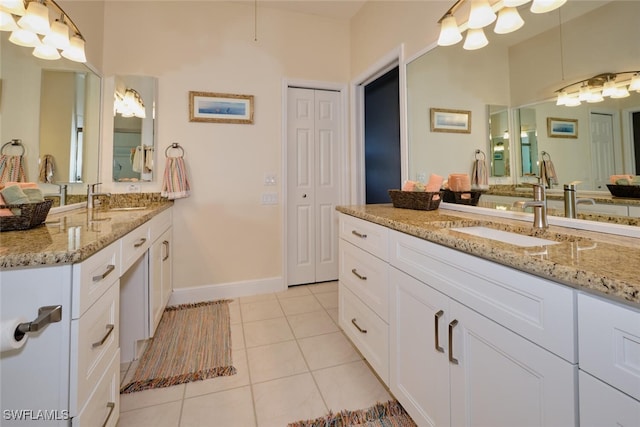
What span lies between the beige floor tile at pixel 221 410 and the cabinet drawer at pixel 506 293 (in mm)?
1056

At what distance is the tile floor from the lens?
1380 millimetres

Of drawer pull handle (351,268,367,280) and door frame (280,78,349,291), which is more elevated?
door frame (280,78,349,291)

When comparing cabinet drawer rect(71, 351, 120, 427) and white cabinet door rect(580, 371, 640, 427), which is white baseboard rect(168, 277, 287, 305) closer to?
cabinet drawer rect(71, 351, 120, 427)

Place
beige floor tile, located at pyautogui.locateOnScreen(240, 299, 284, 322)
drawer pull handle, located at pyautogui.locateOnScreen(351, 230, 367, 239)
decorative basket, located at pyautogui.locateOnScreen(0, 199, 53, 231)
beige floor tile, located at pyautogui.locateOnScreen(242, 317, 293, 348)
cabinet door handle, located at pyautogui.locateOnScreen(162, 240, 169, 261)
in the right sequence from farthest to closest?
beige floor tile, located at pyautogui.locateOnScreen(240, 299, 284, 322)
cabinet door handle, located at pyautogui.locateOnScreen(162, 240, 169, 261)
beige floor tile, located at pyautogui.locateOnScreen(242, 317, 293, 348)
drawer pull handle, located at pyautogui.locateOnScreen(351, 230, 367, 239)
decorative basket, located at pyautogui.locateOnScreen(0, 199, 53, 231)

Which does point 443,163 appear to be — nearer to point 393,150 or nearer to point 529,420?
point 393,150

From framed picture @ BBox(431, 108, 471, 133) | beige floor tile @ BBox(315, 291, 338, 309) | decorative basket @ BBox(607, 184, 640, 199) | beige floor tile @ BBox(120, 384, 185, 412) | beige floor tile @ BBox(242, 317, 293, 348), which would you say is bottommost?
beige floor tile @ BBox(120, 384, 185, 412)

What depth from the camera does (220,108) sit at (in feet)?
9.05

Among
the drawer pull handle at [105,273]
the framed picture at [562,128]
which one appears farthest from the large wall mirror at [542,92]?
the drawer pull handle at [105,273]

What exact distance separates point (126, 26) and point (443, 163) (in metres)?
2.89

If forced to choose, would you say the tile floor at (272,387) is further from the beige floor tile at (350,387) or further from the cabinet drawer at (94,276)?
the cabinet drawer at (94,276)

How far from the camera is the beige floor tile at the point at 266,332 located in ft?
6.68

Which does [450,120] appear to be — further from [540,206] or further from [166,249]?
[166,249]

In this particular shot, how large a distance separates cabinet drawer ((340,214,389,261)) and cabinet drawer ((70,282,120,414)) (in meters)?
1.18

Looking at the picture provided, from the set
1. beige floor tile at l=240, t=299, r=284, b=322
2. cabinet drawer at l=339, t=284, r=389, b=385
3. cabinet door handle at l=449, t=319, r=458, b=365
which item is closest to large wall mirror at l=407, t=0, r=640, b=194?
cabinet door handle at l=449, t=319, r=458, b=365
